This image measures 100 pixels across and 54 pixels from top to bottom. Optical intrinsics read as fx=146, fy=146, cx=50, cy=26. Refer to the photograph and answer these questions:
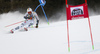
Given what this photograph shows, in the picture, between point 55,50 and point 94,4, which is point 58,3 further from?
point 55,50

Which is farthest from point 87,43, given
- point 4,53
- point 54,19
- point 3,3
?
point 3,3

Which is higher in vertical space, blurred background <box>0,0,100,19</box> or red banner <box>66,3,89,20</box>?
A: blurred background <box>0,0,100,19</box>

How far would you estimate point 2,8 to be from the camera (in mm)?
21875

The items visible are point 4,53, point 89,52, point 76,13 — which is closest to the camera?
point 89,52

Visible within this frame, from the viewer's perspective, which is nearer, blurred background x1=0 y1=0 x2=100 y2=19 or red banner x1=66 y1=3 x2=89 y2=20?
red banner x1=66 y1=3 x2=89 y2=20

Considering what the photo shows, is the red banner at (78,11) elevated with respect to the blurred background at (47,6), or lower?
lower

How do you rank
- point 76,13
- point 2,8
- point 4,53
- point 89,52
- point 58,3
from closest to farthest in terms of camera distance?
point 89,52 → point 76,13 → point 4,53 → point 2,8 → point 58,3

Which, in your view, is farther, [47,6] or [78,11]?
[47,6]

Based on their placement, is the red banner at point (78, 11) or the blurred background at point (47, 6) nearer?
the red banner at point (78, 11)

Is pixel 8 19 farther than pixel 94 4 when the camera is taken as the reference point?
No

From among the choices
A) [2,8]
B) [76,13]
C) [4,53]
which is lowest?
Answer: [4,53]

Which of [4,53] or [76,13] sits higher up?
[76,13]

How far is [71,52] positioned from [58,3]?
65.3ft

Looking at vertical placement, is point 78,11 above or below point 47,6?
below
